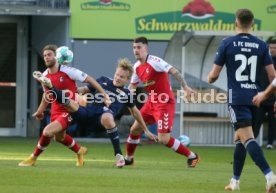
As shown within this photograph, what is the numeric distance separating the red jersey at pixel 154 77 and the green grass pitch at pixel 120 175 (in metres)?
1.22

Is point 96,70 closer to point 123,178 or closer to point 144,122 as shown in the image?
point 144,122

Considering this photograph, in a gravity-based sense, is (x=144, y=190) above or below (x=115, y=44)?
below

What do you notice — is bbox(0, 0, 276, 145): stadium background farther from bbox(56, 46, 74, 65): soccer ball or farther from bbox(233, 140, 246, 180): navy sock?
bbox(233, 140, 246, 180): navy sock

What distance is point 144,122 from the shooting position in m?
14.3

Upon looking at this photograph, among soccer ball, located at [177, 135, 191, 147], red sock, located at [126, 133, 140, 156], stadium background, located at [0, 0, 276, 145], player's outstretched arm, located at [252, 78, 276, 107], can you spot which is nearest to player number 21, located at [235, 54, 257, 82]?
player's outstretched arm, located at [252, 78, 276, 107]

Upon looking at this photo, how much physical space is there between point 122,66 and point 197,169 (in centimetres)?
208

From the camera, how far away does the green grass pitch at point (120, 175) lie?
10211 millimetres

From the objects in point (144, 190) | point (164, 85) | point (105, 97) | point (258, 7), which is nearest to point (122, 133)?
point (258, 7)

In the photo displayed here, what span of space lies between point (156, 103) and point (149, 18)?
8.03 metres

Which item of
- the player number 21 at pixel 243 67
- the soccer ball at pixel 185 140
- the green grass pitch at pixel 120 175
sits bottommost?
the soccer ball at pixel 185 140

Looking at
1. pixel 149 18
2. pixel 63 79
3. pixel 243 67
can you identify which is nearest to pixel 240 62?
pixel 243 67

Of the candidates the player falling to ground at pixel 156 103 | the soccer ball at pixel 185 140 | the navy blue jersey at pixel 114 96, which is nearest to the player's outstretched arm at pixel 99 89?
the navy blue jersey at pixel 114 96

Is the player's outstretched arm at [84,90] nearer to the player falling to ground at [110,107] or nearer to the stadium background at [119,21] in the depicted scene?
the player falling to ground at [110,107]

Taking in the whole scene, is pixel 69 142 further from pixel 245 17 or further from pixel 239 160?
pixel 245 17
